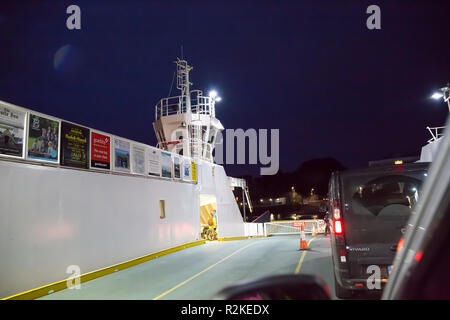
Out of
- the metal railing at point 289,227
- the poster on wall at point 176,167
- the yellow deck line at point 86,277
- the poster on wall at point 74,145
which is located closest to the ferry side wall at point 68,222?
the yellow deck line at point 86,277

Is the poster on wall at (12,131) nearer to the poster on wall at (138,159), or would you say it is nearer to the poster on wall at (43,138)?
the poster on wall at (43,138)

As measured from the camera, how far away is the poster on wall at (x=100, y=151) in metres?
10.7

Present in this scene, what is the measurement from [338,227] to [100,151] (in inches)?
326

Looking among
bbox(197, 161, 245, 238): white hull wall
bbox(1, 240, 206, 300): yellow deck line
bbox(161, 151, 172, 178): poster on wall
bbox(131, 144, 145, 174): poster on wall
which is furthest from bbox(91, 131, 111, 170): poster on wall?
bbox(197, 161, 245, 238): white hull wall

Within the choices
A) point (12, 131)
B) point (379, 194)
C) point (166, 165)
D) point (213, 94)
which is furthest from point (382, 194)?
point (213, 94)

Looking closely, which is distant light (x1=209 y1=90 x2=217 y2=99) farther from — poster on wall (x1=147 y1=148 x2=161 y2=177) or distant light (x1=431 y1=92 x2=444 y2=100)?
distant light (x1=431 y1=92 x2=444 y2=100)

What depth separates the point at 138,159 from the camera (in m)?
13.1

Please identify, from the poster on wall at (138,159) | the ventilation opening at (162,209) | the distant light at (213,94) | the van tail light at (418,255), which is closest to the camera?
the van tail light at (418,255)

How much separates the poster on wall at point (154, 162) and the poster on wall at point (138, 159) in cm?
46

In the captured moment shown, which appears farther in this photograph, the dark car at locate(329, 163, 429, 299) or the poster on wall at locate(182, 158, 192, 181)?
the poster on wall at locate(182, 158, 192, 181)

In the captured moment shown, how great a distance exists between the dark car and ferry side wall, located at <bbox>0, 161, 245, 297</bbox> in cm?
688

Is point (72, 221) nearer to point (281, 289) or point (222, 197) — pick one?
point (281, 289)

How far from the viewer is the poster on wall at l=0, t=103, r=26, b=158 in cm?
770
